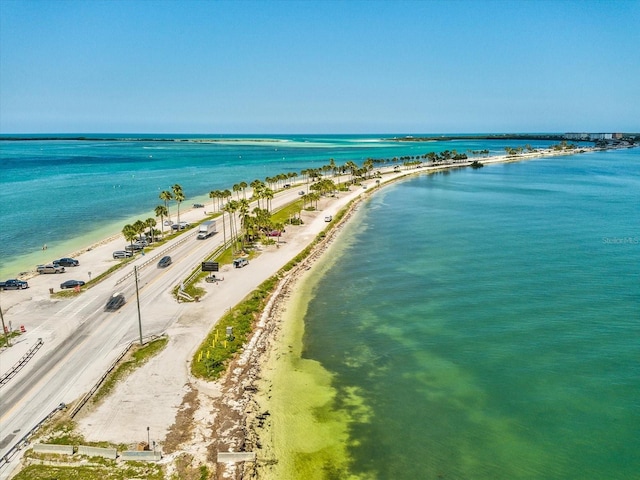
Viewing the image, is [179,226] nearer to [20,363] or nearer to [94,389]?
[20,363]

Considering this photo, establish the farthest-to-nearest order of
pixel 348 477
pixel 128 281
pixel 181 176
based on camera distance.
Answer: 1. pixel 181 176
2. pixel 128 281
3. pixel 348 477

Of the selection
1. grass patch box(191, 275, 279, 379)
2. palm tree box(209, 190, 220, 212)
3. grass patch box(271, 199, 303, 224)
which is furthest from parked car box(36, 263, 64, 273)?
palm tree box(209, 190, 220, 212)

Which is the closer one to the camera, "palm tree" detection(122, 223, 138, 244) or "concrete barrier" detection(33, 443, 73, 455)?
"concrete barrier" detection(33, 443, 73, 455)

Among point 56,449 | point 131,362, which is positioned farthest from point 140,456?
point 131,362

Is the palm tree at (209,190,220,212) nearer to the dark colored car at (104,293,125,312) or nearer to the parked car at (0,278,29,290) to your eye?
the parked car at (0,278,29,290)

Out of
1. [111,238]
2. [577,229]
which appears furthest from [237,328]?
[577,229]

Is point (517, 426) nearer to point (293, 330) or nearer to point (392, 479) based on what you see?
point (392, 479)
